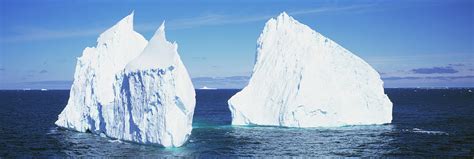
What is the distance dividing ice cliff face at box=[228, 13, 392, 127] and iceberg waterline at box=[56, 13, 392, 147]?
11cm

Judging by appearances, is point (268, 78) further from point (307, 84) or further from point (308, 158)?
point (308, 158)

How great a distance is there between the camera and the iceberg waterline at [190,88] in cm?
3684

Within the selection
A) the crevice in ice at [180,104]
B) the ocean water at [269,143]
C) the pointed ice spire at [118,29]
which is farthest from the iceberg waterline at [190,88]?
the ocean water at [269,143]

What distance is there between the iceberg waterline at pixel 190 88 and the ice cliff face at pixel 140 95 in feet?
0.25

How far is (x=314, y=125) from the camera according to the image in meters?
51.3

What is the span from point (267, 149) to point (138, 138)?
34.3 feet

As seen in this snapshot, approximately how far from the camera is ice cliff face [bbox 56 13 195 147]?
3641 cm

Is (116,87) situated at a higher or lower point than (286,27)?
lower

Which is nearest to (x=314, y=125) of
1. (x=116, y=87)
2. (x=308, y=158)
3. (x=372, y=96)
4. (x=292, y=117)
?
(x=292, y=117)

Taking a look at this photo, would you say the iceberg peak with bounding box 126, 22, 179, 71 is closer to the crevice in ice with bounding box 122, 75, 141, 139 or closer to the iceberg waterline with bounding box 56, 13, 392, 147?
the iceberg waterline with bounding box 56, 13, 392, 147

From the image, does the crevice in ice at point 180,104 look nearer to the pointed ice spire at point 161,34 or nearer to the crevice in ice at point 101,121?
the pointed ice spire at point 161,34

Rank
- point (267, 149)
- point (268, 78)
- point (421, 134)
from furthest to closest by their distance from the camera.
Answer: 1. point (268, 78)
2. point (421, 134)
3. point (267, 149)

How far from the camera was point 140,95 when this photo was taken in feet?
125

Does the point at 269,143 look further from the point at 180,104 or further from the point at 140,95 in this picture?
the point at 140,95
